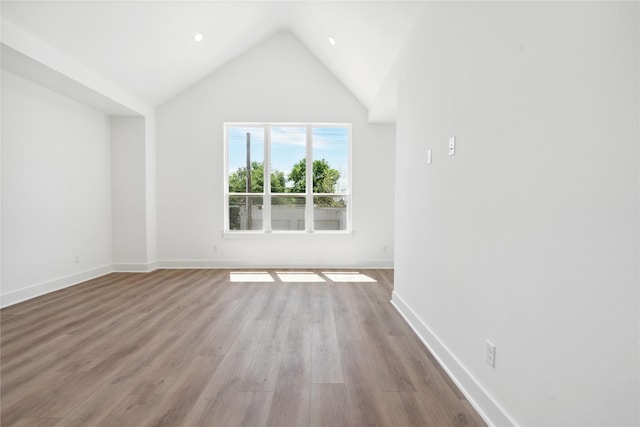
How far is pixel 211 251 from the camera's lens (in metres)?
5.67

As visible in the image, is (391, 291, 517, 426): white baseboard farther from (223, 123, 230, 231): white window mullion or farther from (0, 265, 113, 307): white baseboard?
(0, 265, 113, 307): white baseboard

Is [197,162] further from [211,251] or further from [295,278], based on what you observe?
[295,278]

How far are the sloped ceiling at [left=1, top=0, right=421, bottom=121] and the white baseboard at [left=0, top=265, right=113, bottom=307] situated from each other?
2684 millimetres

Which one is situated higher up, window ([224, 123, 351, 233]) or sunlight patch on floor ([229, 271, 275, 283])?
window ([224, 123, 351, 233])

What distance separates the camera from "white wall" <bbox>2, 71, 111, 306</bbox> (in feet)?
11.7

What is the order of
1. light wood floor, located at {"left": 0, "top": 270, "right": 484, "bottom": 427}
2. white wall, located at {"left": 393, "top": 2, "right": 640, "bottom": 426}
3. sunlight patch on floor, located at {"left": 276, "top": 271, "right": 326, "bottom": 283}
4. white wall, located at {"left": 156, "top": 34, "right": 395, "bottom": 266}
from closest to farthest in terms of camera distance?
1. white wall, located at {"left": 393, "top": 2, "right": 640, "bottom": 426}
2. light wood floor, located at {"left": 0, "top": 270, "right": 484, "bottom": 427}
3. sunlight patch on floor, located at {"left": 276, "top": 271, "right": 326, "bottom": 283}
4. white wall, located at {"left": 156, "top": 34, "right": 395, "bottom": 266}

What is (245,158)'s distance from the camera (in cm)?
584

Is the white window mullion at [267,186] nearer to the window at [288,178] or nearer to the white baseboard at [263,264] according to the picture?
the window at [288,178]

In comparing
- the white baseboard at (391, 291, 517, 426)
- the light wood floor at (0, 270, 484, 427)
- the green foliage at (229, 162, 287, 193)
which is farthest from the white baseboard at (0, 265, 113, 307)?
the white baseboard at (391, 291, 517, 426)

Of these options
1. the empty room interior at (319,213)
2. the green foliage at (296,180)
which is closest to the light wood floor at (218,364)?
the empty room interior at (319,213)

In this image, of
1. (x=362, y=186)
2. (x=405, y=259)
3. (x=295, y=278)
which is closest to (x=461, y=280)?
(x=405, y=259)

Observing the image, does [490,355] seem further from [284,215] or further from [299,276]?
[284,215]

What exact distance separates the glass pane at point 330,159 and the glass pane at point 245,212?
1.08 meters

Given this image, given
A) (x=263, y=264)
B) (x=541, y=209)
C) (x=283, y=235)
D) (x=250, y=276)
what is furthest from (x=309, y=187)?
(x=541, y=209)
